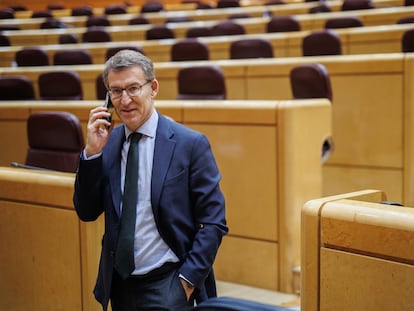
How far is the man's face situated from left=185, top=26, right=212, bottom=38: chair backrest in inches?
164

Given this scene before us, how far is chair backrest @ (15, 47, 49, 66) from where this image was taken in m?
5.18

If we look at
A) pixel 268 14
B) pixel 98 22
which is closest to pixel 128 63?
pixel 268 14

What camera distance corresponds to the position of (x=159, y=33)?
19.4 ft

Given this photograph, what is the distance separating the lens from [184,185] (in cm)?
147

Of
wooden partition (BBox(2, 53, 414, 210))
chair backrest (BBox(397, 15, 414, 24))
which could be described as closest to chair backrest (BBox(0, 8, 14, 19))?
chair backrest (BBox(397, 15, 414, 24))

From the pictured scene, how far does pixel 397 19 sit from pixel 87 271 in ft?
13.1

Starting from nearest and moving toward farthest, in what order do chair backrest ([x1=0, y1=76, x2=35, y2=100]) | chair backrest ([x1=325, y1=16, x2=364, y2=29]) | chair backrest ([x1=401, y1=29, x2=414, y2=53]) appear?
chair backrest ([x1=0, y1=76, x2=35, y2=100]) → chair backrest ([x1=401, y1=29, x2=414, y2=53]) → chair backrest ([x1=325, y1=16, x2=364, y2=29])

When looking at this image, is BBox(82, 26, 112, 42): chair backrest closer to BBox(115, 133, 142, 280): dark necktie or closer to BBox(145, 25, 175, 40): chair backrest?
BBox(145, 25, 175, 40): chair backrest

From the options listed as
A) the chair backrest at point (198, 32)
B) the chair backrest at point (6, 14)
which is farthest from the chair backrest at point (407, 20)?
the chair backrest at point (6, 14)

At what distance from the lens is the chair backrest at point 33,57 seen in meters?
5.18

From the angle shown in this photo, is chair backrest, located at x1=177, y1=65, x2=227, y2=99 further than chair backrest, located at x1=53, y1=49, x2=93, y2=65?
No

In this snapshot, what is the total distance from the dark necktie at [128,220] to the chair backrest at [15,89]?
94.2 inches

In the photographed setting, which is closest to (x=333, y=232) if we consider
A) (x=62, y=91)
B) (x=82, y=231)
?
(x=82, y=231)

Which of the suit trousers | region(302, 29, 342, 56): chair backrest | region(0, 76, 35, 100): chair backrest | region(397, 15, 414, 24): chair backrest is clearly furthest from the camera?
region(397, 15, 414, 24): chair backrest
